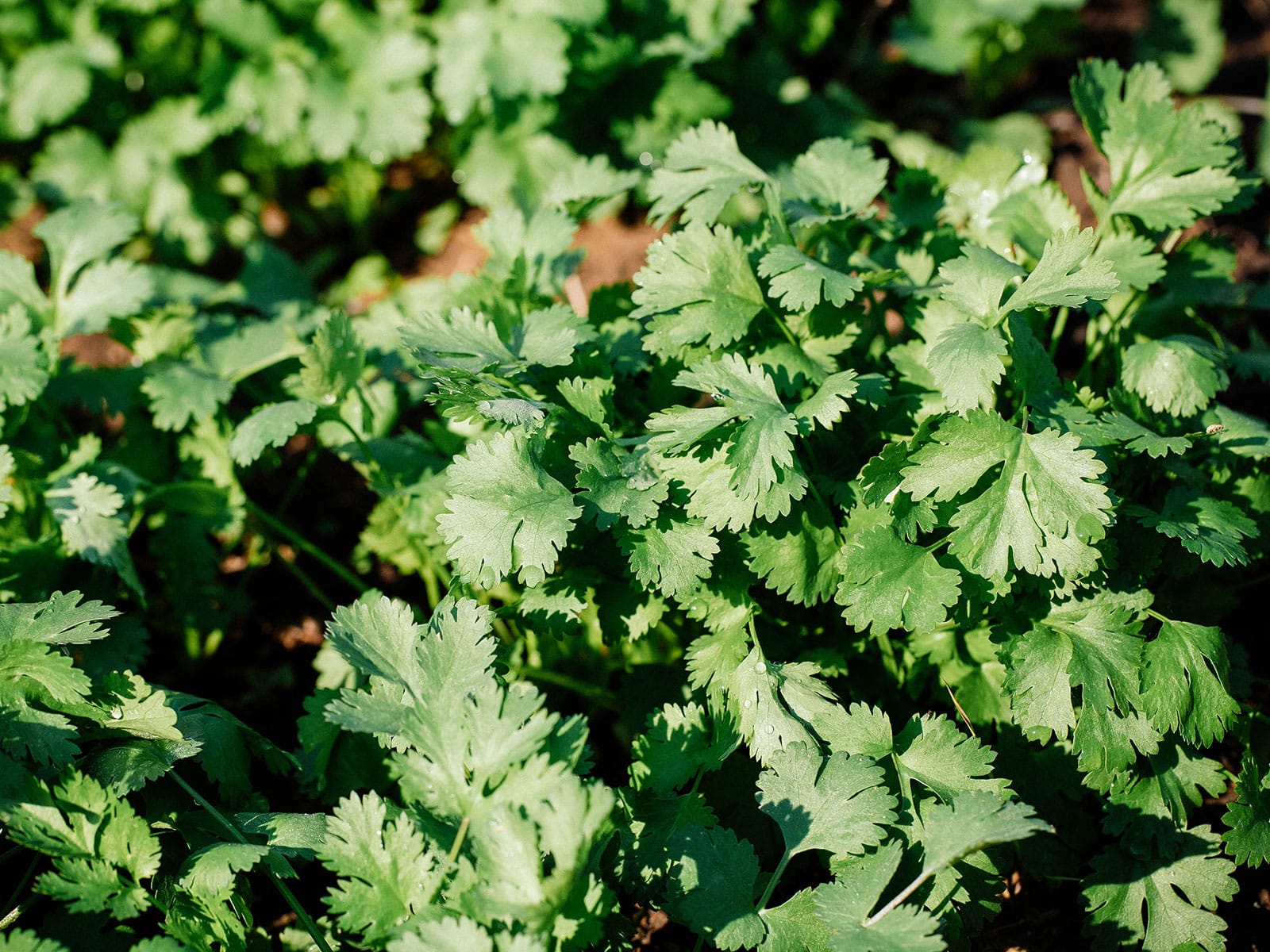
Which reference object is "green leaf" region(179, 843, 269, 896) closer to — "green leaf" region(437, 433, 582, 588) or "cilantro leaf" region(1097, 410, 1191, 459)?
"green leaf" region(437, 433, 582, 588)

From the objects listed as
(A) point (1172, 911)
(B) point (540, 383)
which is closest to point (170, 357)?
(B) point (540, 383)

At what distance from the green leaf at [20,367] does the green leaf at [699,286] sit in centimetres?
130

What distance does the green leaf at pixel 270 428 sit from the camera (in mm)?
1753

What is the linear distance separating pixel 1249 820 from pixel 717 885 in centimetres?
96

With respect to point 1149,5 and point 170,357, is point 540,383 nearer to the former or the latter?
point 170,357

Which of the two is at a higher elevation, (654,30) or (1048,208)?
(654,30)

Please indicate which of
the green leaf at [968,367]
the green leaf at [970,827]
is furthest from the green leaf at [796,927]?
the green leaf at [968,367]

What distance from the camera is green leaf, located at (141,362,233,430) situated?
201 centimetres

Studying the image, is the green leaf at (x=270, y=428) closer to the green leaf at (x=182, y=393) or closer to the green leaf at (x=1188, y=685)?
the green leaf at (x=182, y=393)

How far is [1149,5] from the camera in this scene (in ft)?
11.2

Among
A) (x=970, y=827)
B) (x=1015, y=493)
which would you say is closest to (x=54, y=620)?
(x=970, y=827)

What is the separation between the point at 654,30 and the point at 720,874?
8.38ft

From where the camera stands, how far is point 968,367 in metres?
1.51

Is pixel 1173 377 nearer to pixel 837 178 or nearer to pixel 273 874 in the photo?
pixel 837 178
